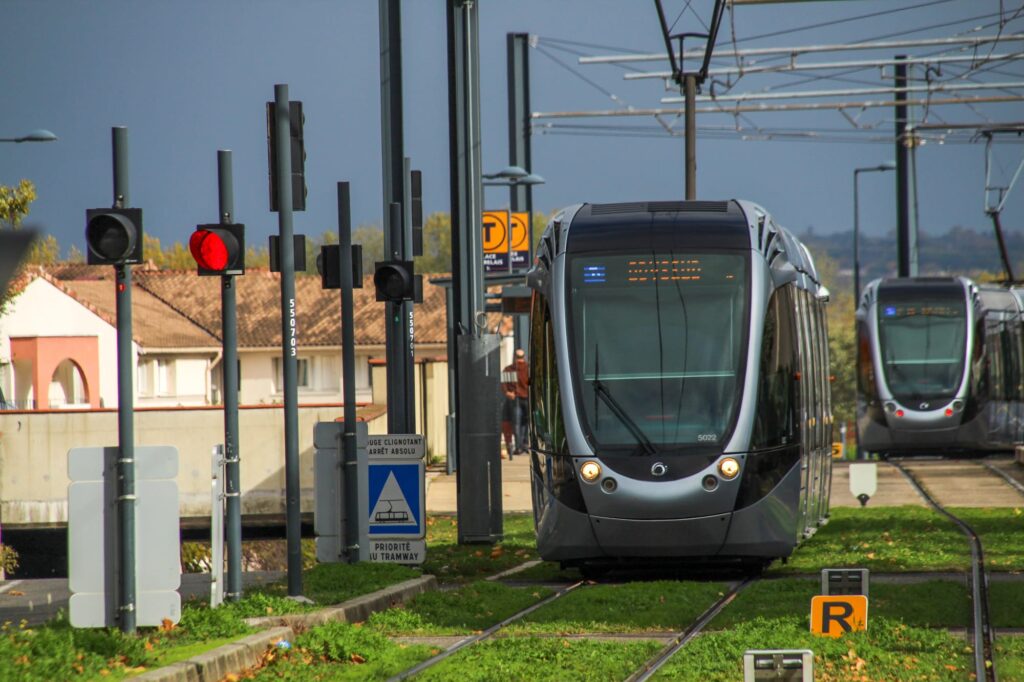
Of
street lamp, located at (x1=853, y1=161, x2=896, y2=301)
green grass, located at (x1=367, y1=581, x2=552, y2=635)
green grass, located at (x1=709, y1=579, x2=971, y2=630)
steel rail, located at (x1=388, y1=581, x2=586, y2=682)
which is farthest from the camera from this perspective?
street lamp, located at (x1=853, y1=161, x2=896, y2=301)

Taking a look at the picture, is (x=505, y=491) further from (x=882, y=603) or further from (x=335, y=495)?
(x=882, y=603)

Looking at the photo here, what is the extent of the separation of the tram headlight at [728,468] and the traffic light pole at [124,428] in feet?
17.3

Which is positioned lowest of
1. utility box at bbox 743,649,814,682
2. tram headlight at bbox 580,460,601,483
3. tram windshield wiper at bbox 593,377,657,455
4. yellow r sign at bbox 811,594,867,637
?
yellow r sign at bbox 811,594,867,637

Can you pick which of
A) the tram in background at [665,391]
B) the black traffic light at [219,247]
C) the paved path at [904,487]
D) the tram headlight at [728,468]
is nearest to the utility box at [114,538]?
the black traffic light at [219,247]

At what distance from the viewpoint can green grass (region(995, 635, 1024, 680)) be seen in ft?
31.5

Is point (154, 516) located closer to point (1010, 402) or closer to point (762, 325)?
point (762, 325)

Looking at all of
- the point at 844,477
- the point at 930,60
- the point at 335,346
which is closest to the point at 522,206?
the point at 930,60

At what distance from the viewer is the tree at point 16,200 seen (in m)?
36.6

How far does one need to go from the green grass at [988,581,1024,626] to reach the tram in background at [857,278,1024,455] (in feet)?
71.9

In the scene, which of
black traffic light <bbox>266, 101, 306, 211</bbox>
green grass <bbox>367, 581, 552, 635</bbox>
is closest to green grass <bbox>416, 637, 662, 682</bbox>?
green grass <bbox>367, 581, 552, 635</bbox>

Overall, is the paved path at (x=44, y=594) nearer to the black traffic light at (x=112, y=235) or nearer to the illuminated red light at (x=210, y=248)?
the illuminated red light at (x=210, y=248)

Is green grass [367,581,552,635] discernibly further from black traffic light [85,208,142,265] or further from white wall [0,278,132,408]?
white wall [0,278,132,408]

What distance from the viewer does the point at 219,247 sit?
12.6m

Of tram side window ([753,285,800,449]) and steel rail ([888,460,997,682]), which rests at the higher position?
tram side window ([753,285,800,449])
